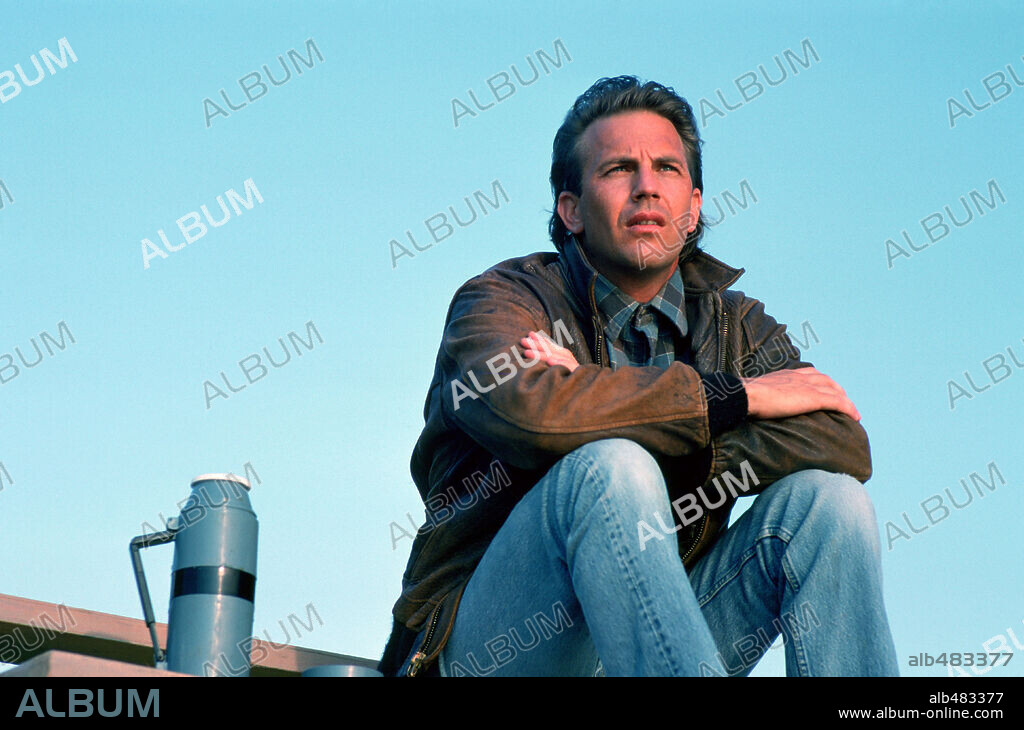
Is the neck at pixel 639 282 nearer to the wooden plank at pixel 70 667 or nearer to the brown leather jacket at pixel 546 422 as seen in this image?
the brown leather jacket at pixel 546 422

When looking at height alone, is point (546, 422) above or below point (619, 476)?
above

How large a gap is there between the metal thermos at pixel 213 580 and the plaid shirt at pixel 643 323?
94cm

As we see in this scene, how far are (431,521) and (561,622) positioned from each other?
0.41 metres

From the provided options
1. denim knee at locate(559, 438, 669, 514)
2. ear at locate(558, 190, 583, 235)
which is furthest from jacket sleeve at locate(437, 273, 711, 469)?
ear at locate(558, 190, 583, 235)

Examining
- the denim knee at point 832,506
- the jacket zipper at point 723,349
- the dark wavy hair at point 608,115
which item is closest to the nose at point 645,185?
the dark wavy hair at point 608,115

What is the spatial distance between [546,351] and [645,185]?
24.6 inches

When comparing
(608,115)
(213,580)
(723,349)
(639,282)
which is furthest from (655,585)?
(608,115)

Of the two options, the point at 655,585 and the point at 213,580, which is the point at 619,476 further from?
the point at 213,580

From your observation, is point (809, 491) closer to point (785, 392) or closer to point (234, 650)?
point (785, 392)

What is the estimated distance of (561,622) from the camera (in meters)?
2.30

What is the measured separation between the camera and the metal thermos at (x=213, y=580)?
225cm

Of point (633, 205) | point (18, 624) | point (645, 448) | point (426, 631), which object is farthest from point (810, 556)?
point (18, 624)

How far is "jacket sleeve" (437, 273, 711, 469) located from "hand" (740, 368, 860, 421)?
142 millimetres

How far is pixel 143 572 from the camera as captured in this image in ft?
8.18
